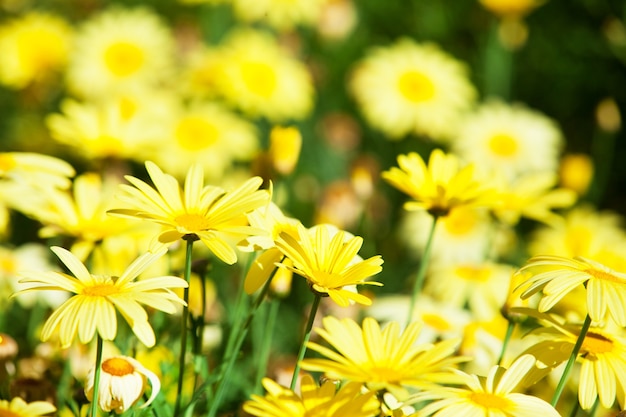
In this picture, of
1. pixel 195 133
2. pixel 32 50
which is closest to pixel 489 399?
pixel 195 133

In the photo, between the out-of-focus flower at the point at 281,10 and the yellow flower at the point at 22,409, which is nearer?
the yellow flower at the point at 22,409

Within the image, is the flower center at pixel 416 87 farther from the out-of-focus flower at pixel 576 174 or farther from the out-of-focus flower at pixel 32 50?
the out-of-focus flower at pixel 32 50

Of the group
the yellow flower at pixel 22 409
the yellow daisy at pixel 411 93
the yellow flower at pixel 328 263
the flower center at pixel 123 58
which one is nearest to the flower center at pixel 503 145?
the yellow daisy at pixel 411 93

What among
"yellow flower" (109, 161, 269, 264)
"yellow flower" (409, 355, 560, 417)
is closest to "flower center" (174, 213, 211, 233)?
"yellow flower" (109, 161, 269, 264)

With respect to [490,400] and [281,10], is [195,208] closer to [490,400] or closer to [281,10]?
[490,400]

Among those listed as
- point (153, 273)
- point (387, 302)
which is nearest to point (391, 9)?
point (387, 302)
